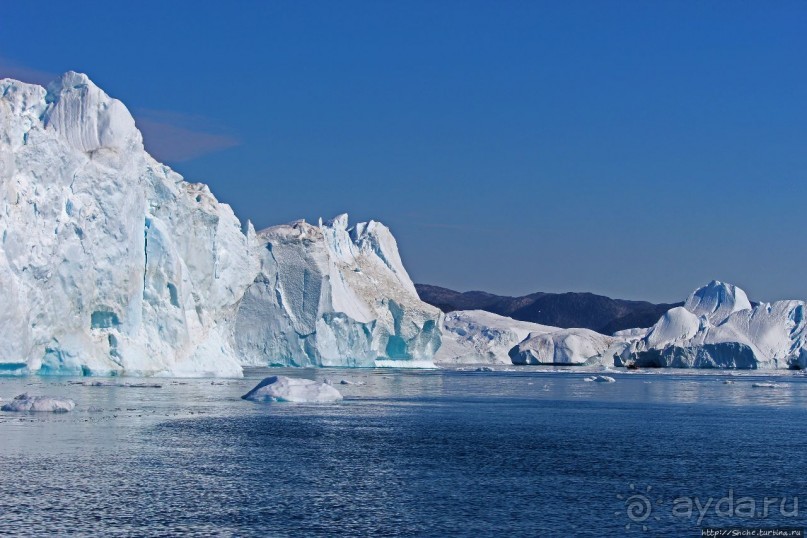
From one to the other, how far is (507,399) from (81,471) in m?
26.6

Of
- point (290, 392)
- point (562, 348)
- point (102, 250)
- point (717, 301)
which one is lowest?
point (290, 392)

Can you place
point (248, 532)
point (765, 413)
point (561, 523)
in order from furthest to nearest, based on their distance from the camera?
point (765, 413) < point (561, 523) < point (248, 532)

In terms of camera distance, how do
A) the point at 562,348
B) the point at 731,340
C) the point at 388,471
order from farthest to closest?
the point at 562,348
the point at 731,340
the point at 388,471

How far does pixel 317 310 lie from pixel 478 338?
2288 inches

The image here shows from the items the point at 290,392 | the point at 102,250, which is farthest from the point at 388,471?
the point at 102,250

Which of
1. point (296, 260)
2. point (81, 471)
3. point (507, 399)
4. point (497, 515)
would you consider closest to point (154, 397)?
point (507, 399)

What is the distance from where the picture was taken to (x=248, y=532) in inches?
512

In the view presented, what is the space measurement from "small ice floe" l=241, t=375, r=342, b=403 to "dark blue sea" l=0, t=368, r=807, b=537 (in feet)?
6.70

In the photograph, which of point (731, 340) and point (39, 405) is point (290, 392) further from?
point (731, 340)

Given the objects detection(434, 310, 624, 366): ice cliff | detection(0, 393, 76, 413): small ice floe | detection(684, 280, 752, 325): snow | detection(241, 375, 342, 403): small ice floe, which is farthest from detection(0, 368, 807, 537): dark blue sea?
detection(434, 310, 624, 366): ice cliff

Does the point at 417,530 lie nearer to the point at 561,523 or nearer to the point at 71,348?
the point at 561,523

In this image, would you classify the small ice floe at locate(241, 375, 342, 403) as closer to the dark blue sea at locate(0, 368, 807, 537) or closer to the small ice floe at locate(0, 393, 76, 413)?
the dark blue sea at locate(0, 368, 807, 537)

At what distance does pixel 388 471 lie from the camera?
1852cm

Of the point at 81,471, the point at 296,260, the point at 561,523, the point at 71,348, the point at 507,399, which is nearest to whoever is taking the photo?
the point at 561,523
